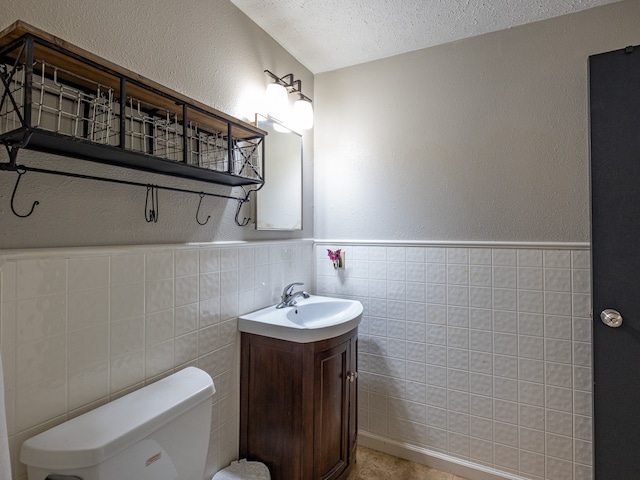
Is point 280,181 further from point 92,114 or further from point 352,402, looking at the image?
point 352,402

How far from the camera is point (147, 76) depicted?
1181mm

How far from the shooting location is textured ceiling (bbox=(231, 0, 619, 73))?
1.56 m

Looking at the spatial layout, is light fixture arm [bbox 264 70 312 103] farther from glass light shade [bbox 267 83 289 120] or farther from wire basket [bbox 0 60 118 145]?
wire basket [bbox 0 60 118 145]

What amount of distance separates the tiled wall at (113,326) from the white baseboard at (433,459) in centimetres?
89

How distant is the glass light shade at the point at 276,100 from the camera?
1.71 metres

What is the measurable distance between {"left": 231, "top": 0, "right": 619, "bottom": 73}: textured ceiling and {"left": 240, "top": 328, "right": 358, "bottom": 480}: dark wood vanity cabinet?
5.23 ft

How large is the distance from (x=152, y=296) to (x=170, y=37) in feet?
3.28

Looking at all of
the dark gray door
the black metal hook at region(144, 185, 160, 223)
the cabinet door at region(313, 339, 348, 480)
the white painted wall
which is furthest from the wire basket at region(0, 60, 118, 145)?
the dark gray door

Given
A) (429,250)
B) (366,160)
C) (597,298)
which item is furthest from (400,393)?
(366,160)

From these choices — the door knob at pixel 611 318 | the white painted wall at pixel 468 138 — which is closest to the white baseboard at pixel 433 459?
the door knob at pixel 611 318

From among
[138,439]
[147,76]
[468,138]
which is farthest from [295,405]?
[468,138]

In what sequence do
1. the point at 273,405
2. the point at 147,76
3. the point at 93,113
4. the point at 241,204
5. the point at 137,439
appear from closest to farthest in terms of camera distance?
the point at 137,439, the point at 93,113, the point at 147,76, the point at 273,405, the point at 241,204

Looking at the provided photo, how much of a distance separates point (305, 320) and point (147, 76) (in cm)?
133

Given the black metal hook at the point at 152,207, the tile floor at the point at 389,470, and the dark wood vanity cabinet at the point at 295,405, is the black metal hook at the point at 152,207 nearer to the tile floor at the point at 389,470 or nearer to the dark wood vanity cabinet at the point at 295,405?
the dark wood vanity cabinet at the point at 295,405
